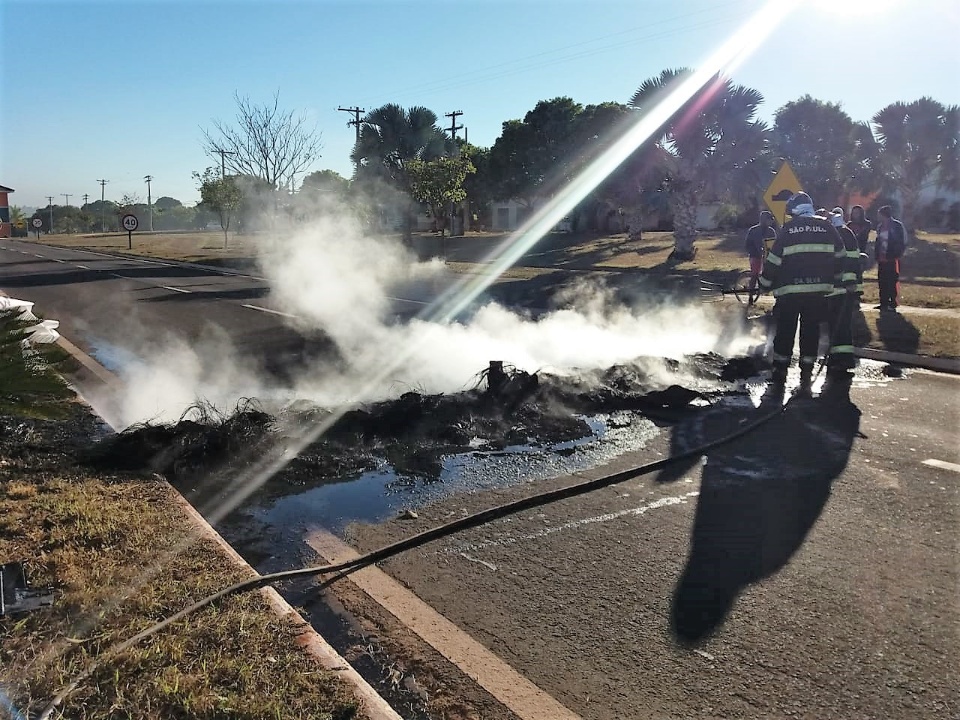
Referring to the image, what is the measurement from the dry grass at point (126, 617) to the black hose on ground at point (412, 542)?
0.05 metres

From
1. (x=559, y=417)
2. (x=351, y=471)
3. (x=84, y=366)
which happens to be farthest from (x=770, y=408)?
(x=84, y=366)

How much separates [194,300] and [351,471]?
11914mm

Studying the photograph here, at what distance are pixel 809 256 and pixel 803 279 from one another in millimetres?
236

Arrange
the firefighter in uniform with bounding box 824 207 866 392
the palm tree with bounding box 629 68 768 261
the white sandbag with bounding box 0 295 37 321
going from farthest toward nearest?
1. the palm tree with bounding box 629 68 768 261
2. the firefighter in uniform with bounding box 824 207 866 392
3. the white sandbag with bounding box 0 295 37 321

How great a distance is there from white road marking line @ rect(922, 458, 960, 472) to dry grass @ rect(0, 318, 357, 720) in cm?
434

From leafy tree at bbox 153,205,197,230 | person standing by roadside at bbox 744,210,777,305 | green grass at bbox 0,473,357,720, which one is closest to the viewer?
green grass at bbox 0,473,357,720

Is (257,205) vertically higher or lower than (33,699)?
higher

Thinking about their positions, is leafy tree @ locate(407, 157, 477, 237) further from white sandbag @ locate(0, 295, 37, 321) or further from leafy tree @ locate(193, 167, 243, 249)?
white sandbag @ locate(0, 295, 37, 321)

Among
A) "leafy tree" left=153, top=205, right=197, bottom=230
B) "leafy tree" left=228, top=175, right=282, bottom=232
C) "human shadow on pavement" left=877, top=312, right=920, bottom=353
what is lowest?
"human shadow on pavement" left=877, top=312, right=920, bottom=353

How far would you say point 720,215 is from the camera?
47.6 m

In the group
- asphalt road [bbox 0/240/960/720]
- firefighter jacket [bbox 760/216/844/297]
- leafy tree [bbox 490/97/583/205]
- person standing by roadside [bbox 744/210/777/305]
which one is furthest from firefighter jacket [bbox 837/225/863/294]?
leafy tree [bbox 490/97/583/205]

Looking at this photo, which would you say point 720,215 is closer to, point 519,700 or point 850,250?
point 850,250

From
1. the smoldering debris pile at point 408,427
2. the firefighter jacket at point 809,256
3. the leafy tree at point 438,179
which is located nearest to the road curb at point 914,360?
the firefighter jacket at point 809,256

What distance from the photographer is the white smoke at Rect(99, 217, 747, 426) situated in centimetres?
695
